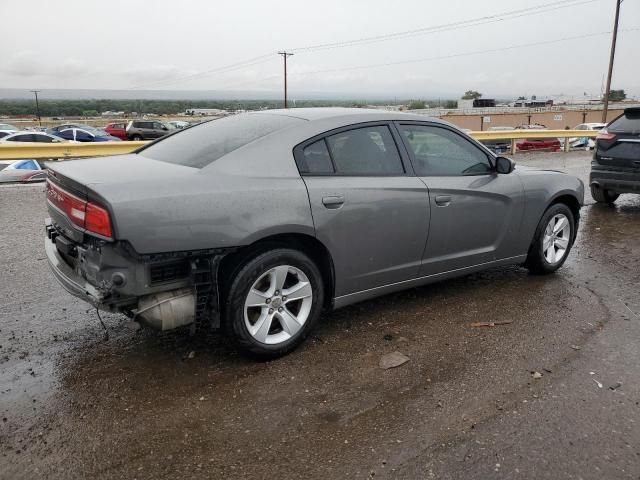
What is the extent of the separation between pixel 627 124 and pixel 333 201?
6.36 meters

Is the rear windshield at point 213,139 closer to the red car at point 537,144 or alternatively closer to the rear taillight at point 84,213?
the rear taillight at point 84,213

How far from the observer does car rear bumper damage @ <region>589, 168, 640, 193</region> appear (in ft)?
24.9

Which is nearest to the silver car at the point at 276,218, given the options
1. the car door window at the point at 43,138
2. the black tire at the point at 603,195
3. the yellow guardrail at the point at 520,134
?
the black tire at the point at 603,195

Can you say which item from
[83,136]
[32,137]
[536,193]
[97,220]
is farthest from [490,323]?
[83,136]

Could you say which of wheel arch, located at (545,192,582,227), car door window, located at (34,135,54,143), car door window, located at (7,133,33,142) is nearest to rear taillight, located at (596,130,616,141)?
wheel arch, located at (545,192,582,227)

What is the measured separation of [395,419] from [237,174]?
1.66 m

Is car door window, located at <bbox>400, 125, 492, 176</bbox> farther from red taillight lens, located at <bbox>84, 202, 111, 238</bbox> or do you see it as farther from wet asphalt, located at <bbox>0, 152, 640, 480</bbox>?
red taillight lens, located at <bbox>84, 202, 111, 238</bbox>

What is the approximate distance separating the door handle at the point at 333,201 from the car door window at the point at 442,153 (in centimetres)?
82

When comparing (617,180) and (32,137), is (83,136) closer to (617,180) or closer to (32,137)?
(32,137)

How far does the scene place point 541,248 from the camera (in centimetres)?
495

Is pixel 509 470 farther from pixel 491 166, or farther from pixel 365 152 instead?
pixel 491 166

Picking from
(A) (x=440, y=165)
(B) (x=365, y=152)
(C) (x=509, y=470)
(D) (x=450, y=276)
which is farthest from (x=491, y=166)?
(C) (x=509, y=470)

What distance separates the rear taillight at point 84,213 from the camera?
9.16 feet

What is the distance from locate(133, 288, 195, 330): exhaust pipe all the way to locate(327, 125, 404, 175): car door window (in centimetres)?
131
